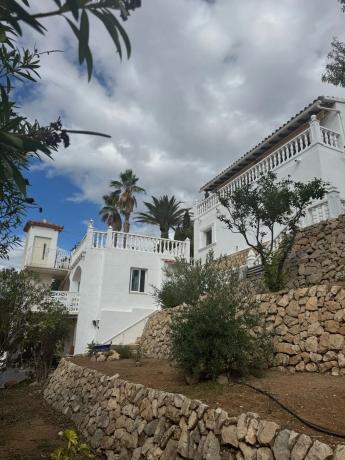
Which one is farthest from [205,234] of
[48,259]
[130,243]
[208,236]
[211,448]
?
[211,448]

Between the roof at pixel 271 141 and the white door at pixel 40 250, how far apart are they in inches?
521

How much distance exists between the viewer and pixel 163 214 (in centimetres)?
3039

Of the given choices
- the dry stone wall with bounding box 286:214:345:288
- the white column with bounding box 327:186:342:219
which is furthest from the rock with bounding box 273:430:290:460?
the white column with bounding box 327:186:342:219

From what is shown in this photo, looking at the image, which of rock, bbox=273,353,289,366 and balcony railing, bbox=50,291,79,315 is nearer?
rock, bbox=273,353,289,366

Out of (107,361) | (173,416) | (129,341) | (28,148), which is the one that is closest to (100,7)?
(28,148)

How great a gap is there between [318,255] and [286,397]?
6201mm

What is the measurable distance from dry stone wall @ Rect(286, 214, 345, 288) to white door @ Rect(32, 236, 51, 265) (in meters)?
20.5

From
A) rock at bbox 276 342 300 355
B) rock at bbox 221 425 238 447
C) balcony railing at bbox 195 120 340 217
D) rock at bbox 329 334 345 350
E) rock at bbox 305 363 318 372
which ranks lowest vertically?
rock at bbox 221 425 238 447

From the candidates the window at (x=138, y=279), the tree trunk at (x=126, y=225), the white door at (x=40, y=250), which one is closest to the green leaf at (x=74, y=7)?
the window at (x=138, y=279)

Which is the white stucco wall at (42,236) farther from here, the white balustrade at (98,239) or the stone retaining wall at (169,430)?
the stone retaining wall at (169,430)

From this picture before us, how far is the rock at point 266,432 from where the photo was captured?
3.56 meters

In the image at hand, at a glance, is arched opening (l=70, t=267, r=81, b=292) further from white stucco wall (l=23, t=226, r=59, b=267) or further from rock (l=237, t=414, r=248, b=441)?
rock (l=237, t=414, r=248, b=441)

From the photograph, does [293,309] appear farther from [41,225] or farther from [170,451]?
[41,225]

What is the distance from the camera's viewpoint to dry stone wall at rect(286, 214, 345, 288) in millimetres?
9539
